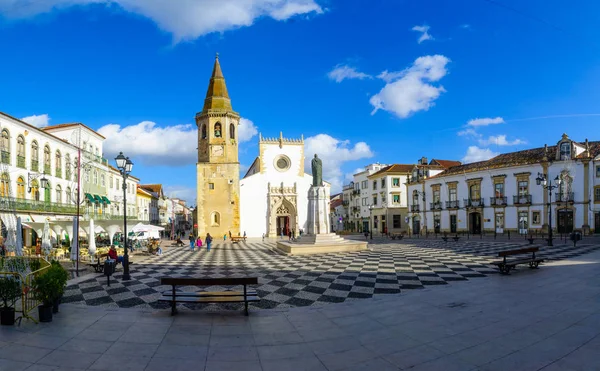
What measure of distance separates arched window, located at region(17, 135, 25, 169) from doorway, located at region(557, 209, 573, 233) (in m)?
45.5

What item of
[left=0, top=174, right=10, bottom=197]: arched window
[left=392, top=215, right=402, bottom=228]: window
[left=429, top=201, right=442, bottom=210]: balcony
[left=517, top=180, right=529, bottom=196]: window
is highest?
[left=0, top=174, right=10, bottom=197]: arched window

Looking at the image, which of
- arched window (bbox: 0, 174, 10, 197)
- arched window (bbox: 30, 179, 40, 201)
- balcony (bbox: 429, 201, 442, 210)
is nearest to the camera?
arched window (bbox: 0, 174, 10, 197)

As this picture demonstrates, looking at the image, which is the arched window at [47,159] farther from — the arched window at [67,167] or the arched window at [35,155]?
the arched window at [67,167]

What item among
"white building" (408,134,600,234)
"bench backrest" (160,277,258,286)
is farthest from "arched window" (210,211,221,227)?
"bench backrest" (160,277,258,286)

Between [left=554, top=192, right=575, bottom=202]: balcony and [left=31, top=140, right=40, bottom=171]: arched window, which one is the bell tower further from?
[left=554, top=192, right=575, bottom=202]: balcony

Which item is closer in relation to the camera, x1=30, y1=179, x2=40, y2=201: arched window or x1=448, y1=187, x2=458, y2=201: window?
x1=30, y1=179, x2=40, y2=201: arched window

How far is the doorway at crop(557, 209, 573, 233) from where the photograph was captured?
3269cm

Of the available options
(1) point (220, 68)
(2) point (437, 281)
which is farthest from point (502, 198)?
(1) point (220, 68)

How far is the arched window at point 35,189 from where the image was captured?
2522 cm

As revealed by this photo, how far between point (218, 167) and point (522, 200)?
3366 centimetres

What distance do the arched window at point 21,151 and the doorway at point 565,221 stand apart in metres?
45.5

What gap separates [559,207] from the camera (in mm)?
33438

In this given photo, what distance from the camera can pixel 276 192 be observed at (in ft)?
140

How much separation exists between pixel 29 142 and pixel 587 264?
33798 millimetres
